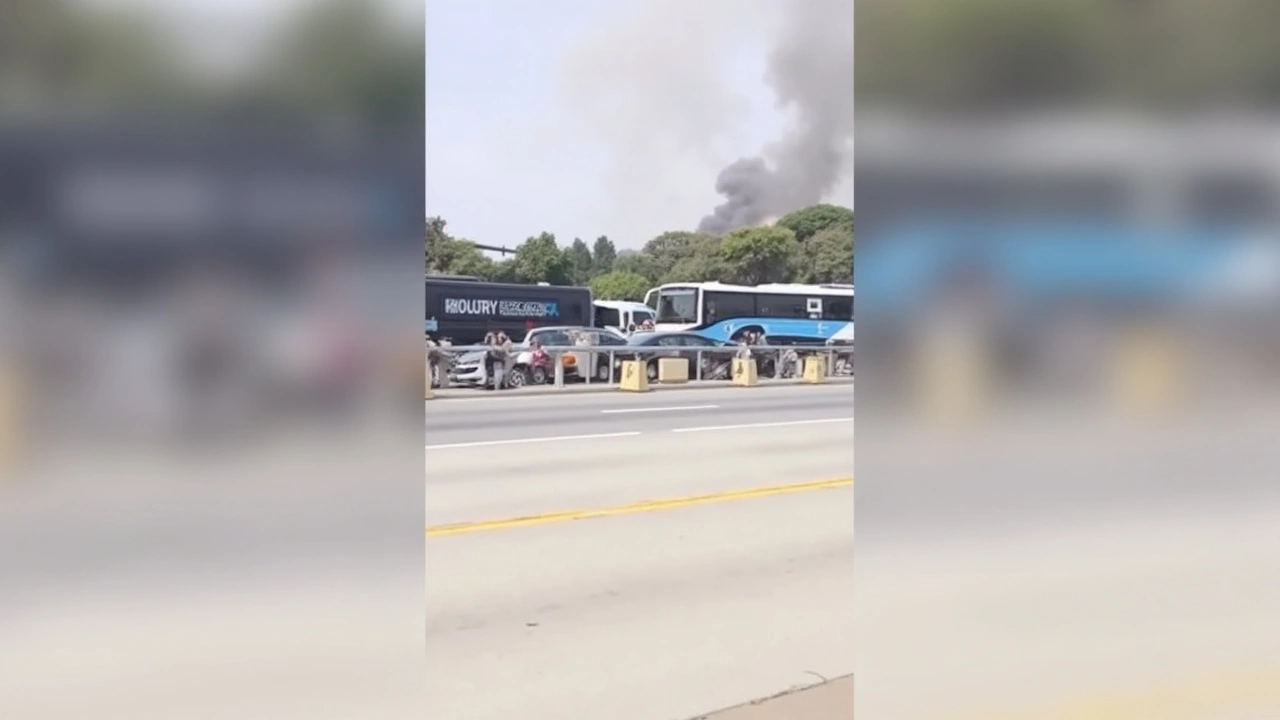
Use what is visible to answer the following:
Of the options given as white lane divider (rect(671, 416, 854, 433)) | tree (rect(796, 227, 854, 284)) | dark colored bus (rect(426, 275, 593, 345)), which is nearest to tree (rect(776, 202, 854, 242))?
tree (rect(796, 227, 854, 284))

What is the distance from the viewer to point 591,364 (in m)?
23.2

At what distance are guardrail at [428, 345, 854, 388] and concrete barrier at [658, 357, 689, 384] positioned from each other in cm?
2

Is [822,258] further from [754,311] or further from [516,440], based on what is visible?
[516,440]

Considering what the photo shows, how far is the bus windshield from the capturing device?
1371 inches

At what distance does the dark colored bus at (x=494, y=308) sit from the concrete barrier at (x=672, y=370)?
22.7 feet

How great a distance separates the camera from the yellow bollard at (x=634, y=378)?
71.6 feet
